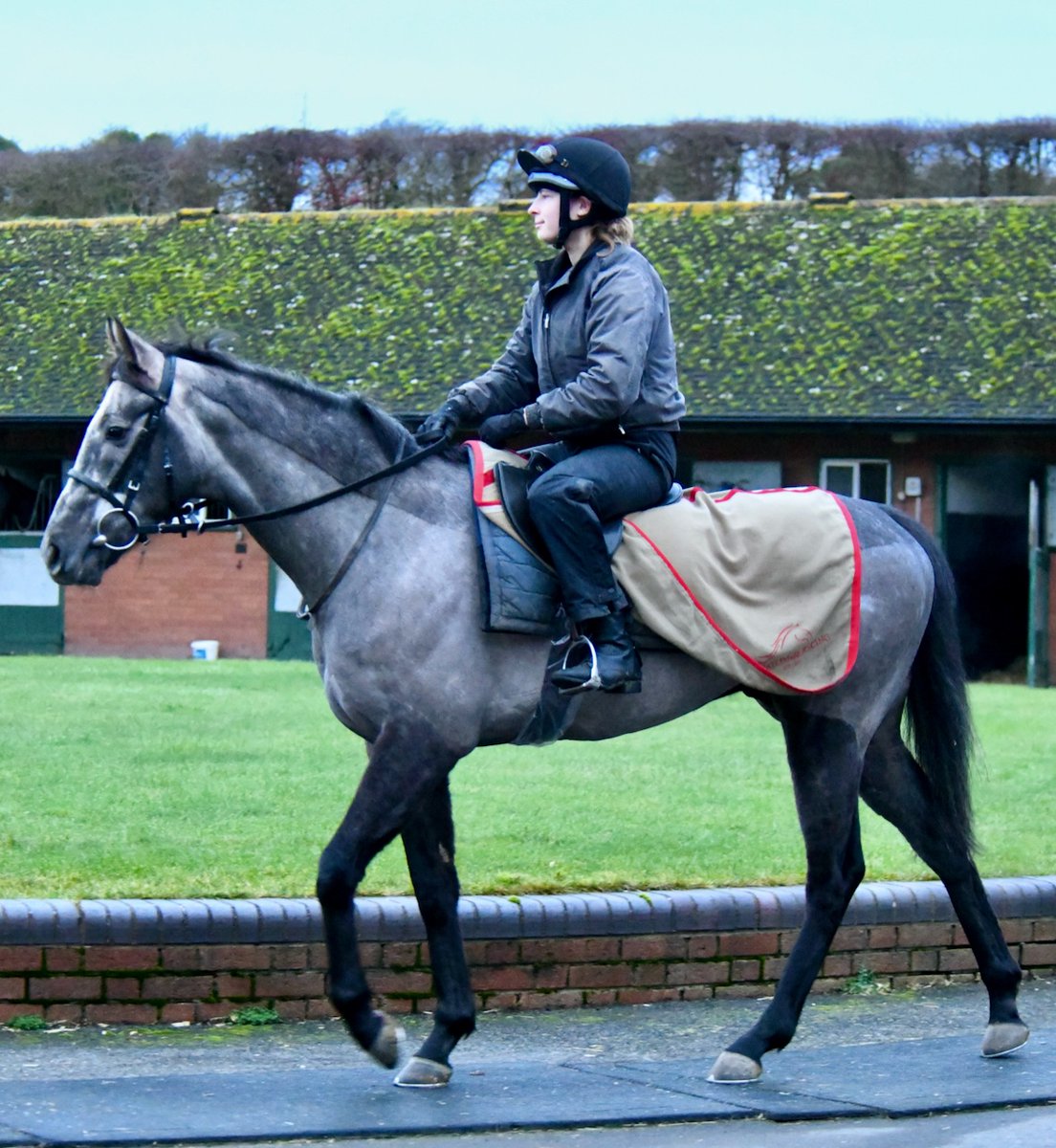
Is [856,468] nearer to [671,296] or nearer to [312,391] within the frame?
[671,296]

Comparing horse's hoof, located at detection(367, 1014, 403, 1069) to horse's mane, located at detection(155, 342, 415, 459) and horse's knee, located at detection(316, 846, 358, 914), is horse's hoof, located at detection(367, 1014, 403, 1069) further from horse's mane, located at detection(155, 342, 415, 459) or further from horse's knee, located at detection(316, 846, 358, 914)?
horse's mane, located at detection(155, 342, 415, 459)

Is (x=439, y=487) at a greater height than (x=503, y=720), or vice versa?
(x=439, y=487)

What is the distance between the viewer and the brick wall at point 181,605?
83.1 feet

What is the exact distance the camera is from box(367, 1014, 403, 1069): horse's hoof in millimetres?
5250

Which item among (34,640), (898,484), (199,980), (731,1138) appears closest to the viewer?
(731,1138)

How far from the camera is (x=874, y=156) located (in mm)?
33188

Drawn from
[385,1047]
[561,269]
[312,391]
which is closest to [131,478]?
[312,391]

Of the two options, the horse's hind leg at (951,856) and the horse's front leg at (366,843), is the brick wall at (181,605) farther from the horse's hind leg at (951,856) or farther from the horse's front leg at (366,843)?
the horse's front leg at (366,843)

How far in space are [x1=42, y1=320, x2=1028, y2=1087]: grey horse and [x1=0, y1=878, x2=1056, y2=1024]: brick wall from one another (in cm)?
68

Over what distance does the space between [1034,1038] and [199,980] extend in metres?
2.83

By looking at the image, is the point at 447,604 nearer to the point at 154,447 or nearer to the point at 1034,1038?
the point at 154,447

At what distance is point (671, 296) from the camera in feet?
83.0

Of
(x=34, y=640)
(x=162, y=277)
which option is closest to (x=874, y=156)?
(x=162, y=277)

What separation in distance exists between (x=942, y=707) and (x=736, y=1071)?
5.11ft
